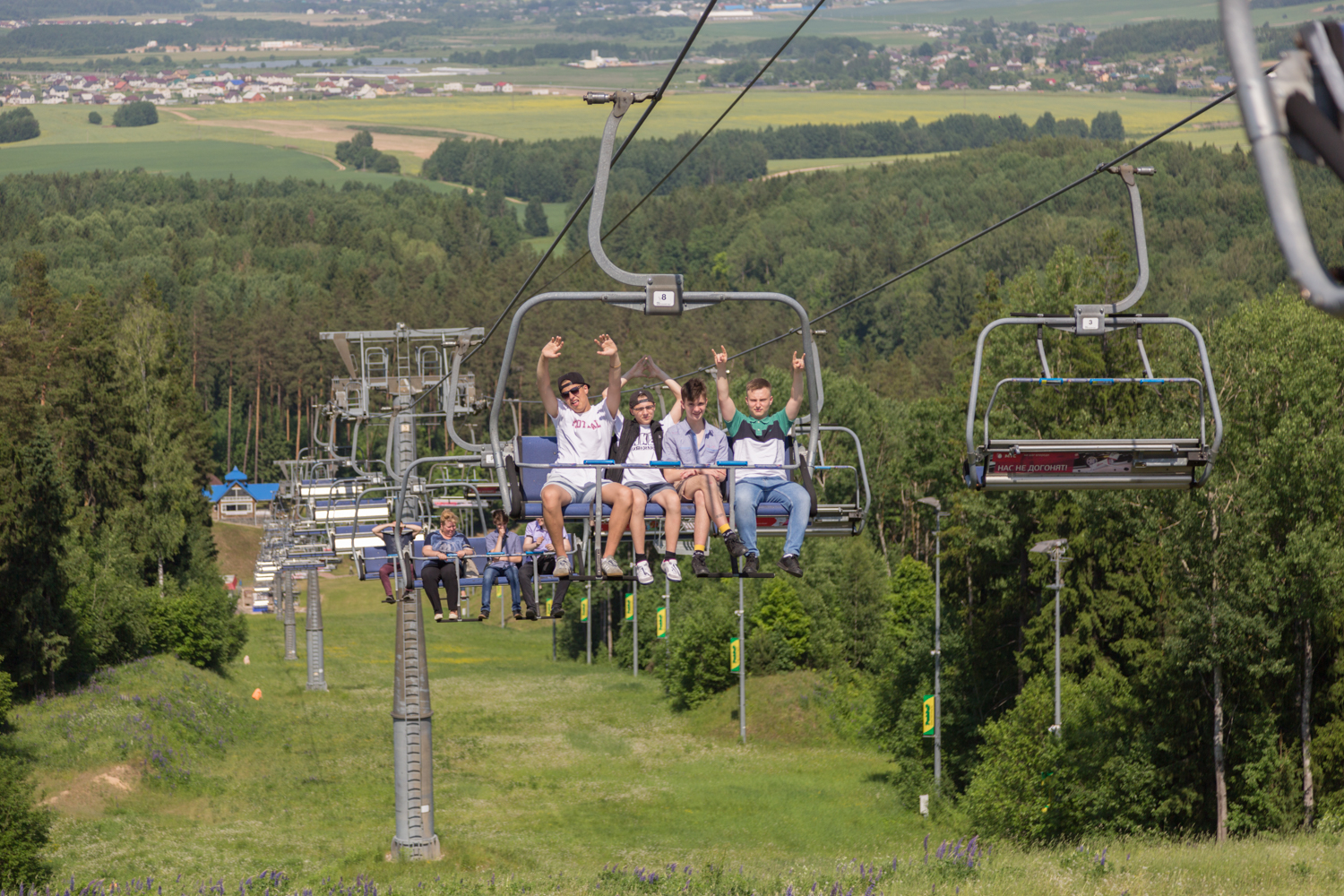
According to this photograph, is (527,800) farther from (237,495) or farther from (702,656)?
(237,495)

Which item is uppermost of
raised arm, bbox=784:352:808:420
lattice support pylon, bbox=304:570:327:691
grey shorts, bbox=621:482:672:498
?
raised arm, bbox=784:352:808:420

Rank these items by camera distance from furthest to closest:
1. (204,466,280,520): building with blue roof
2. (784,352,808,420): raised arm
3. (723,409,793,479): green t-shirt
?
(204,466,280,520): building with blue roof
(723,409,793,479): green t-shirt
(784,352,808,420): raised arm

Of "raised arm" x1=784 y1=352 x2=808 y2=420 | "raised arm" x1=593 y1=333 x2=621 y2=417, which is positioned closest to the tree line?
"raised arm" x1=784 y1=352 x2=808 y2=420

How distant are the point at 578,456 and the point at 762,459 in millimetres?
1636

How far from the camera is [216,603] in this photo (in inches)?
2176

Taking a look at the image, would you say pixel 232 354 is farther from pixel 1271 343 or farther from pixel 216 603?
pixel 1271 343

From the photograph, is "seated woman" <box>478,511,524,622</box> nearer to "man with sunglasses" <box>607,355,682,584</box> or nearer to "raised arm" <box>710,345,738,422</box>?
"man with sunglasses" <box>607,355,682,584</box>

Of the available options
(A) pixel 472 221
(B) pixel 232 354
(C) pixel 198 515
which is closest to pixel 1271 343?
(C) pixel 198 515

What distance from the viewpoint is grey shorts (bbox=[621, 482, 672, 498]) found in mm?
12883

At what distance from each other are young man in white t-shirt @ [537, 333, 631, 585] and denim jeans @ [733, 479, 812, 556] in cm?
98

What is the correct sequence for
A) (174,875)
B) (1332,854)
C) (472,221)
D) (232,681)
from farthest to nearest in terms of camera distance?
1. (472,221)
2. (232,681)
3. (174,875)
4. (1332,854)

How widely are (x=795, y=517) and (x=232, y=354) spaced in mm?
115086

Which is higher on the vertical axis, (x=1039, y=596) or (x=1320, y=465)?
(x=1320, y=465)

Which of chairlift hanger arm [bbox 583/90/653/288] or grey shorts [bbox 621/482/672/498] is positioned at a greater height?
chairlift hanger arm [bbox 583/90/653/288]
